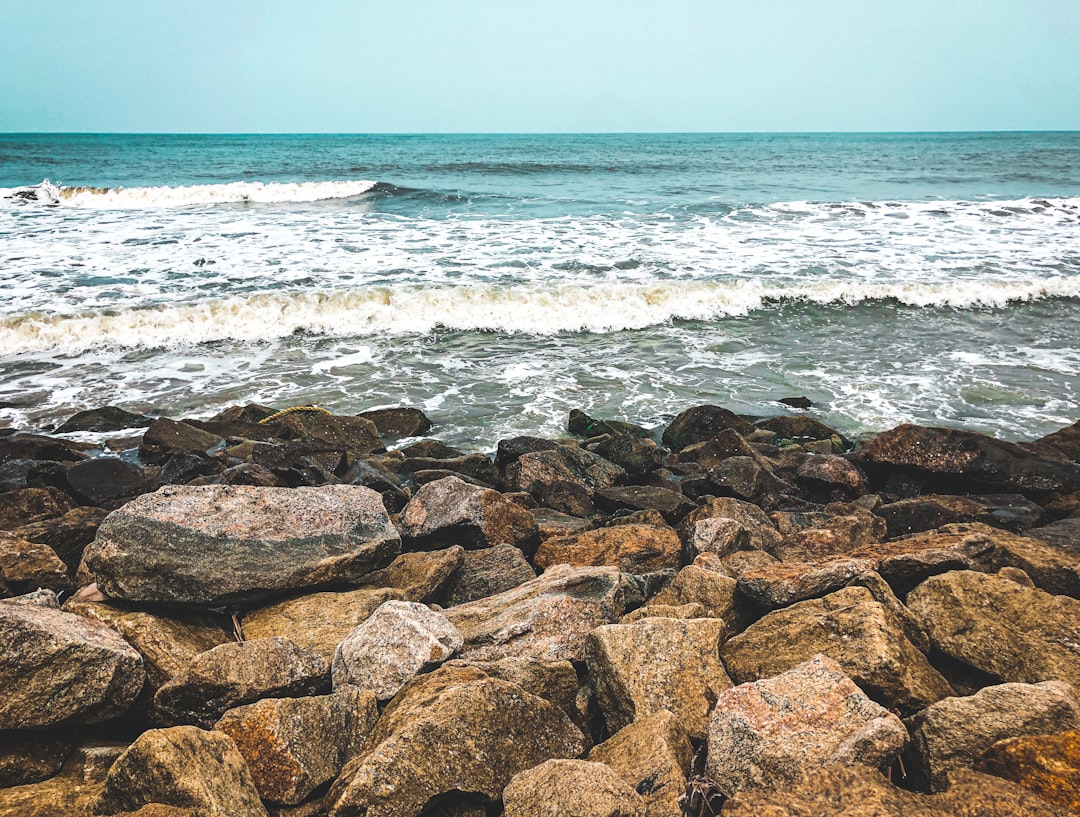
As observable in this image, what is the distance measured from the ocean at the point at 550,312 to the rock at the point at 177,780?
5.75 meters

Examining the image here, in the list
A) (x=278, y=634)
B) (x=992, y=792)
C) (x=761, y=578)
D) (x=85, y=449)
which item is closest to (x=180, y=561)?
(x=278, y=634)

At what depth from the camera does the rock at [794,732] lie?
91.0 inches

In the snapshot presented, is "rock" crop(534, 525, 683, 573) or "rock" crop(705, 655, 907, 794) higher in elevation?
"rock" crop(705, 655, 907, 794)

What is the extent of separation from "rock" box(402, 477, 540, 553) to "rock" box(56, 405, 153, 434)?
4952 mm

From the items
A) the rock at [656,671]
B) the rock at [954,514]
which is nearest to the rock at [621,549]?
the rock at [656,671]

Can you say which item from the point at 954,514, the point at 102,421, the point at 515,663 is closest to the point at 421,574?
the point at 515,663

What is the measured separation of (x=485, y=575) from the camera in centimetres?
428

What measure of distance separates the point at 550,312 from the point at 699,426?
18.2 ft

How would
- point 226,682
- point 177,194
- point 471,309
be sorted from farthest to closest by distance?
point 177,194
point 471,309
point 226,682

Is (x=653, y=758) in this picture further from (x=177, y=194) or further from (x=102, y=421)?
(x=177, y=194)

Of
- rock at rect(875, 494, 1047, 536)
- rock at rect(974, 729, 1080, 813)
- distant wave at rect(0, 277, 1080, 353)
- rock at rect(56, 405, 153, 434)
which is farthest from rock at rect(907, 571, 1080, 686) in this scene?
distant wave at rect(0, 277, 1080, 353)

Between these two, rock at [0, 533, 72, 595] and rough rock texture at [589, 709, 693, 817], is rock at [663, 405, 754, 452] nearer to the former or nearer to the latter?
rough rock texture at [589, 709, 693, 817]

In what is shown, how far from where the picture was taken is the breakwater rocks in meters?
2.21

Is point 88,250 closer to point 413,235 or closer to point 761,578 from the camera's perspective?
point 413,235
